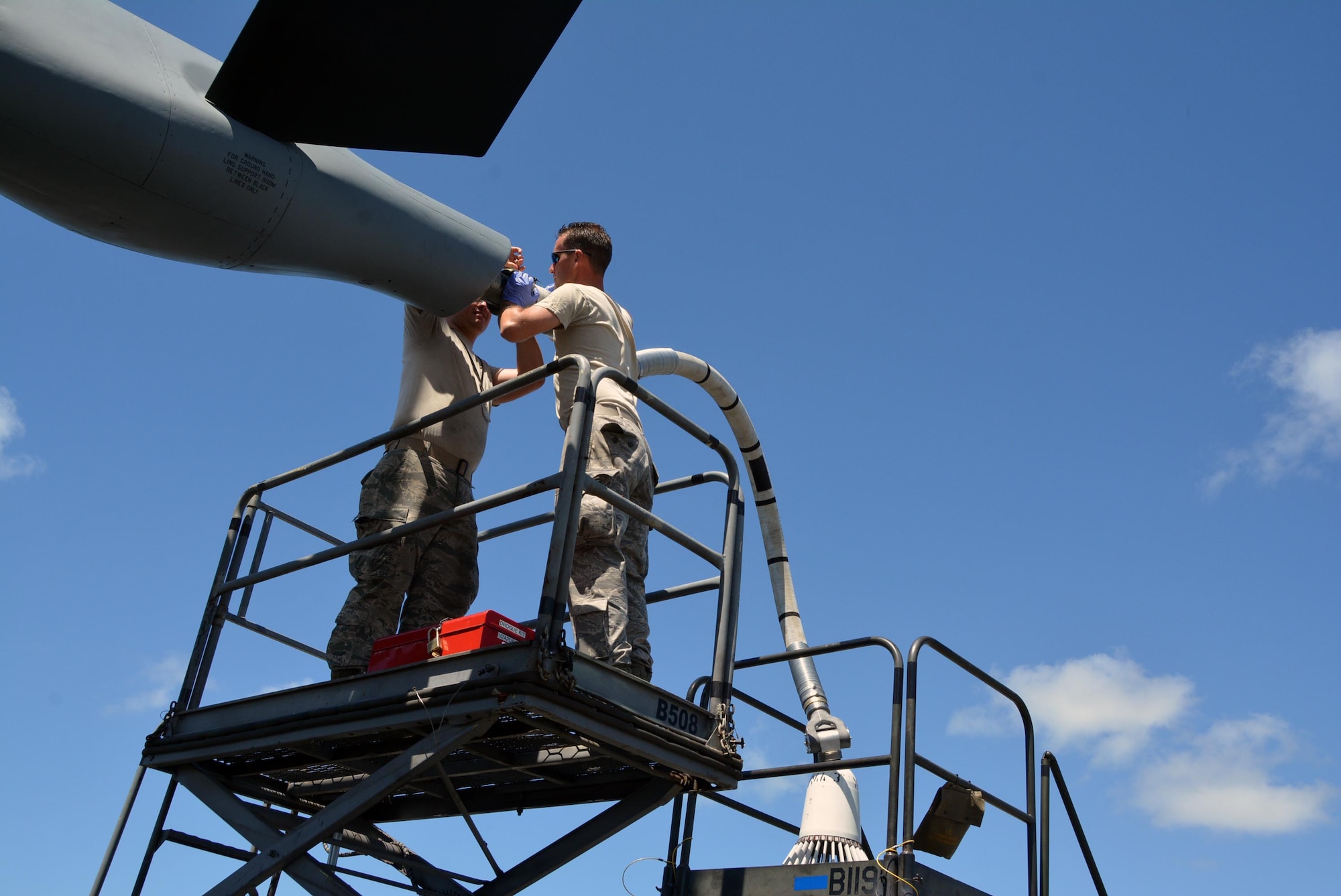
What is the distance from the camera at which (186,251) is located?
5.98 metres

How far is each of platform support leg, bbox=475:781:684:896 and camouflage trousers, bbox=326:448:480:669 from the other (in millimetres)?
1231

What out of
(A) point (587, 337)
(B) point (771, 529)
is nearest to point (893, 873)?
(A) point (587, 337)

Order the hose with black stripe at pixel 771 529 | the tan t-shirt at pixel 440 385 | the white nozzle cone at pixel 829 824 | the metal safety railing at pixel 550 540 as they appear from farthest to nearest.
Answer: the hose with black stripe at pixel 771 529 → the white nozzle cone at pixel 829 824 → the tan t-shirt at pixel 440 385 → the metal safety railing at pixel 550 540

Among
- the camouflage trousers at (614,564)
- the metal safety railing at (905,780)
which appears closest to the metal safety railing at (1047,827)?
the metal safety railing at (905,780)

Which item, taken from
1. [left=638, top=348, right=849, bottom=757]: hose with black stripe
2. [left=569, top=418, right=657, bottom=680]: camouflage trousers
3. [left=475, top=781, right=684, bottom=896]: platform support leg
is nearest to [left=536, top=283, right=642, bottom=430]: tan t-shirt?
[left=569, top=418, right=657, bottom=680]: camouflage trousers

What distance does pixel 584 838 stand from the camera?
584cm

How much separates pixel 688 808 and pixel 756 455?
6548 mm

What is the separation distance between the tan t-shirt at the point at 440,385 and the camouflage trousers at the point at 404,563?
0.19 meters

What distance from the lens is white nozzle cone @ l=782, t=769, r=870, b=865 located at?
346 inches

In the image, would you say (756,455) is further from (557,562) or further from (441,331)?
(557,562)

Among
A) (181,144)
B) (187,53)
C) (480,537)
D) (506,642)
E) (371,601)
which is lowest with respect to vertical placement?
(506,642)

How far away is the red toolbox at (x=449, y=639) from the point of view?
17.2 feet

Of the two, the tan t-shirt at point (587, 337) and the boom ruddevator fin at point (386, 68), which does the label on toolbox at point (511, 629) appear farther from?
the boom ruddevator fin at point (386, 68)

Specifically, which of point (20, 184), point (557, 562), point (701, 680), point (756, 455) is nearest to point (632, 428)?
point (557, 562)
